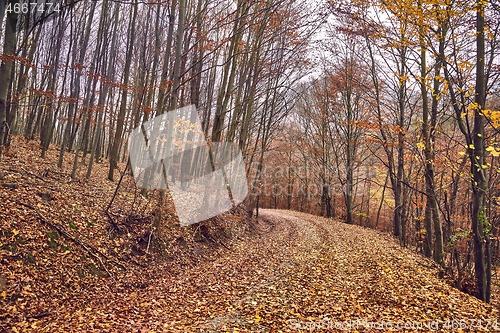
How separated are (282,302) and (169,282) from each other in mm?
2862

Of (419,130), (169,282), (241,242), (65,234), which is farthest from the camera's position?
(419,130)

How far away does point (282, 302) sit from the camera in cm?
543

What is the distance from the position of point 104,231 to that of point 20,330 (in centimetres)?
340

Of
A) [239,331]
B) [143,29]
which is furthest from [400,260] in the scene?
[143,29]

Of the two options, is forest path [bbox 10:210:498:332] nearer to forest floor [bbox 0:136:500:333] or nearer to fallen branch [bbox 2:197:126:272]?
forest floor [bbox 0:136:500:333]

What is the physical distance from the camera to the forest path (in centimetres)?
459

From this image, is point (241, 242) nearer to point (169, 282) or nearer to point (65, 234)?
point (169, 282)

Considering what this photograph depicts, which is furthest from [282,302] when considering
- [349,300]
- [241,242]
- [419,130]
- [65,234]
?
[419,130]

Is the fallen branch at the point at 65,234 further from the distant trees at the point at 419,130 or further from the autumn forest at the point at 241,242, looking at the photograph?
the distant trees at the point at 419,130

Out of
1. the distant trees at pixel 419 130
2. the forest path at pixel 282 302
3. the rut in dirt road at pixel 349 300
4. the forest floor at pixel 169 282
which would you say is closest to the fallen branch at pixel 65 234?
the forest floor at pixel 169 282

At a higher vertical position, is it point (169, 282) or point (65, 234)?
point (65, 234)

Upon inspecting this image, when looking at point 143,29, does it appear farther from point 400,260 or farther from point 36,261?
point 400,260

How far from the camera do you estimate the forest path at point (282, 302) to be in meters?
4.59

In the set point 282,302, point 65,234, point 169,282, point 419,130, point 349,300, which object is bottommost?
point 169,282
